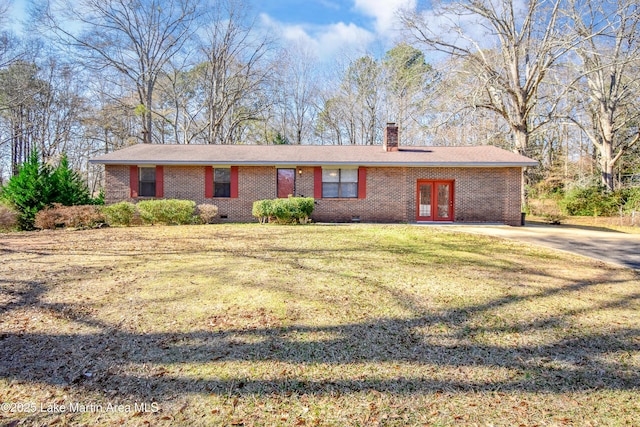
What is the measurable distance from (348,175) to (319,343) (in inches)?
448

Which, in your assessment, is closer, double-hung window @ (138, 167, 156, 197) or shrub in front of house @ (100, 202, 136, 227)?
shrub in front of house @ (100, 202, 136, 227)

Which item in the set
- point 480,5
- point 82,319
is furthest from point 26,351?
point 480,5

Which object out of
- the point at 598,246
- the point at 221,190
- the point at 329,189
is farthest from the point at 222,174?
the point at 598,246

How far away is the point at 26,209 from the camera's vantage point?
12.1 metres

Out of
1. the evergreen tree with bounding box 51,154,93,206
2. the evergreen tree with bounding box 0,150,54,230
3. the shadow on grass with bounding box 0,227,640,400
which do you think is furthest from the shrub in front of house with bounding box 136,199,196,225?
the shadow on grass with bounding box 0,227,640,400

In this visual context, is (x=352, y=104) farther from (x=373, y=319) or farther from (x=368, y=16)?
(x=373, y=319)

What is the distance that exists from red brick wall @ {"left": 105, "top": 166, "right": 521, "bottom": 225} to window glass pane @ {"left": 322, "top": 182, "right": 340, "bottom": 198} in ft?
1.05

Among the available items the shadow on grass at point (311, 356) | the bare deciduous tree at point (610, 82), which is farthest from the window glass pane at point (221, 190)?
the bare deciduous tree at point (610, 82)

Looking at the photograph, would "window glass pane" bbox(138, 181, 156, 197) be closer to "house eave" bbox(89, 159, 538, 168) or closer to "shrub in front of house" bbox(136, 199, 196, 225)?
"house eave" bbox(89, 159, 538, 168)

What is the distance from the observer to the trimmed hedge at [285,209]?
1184 cm

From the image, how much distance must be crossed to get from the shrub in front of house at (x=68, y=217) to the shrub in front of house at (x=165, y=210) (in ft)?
4.93

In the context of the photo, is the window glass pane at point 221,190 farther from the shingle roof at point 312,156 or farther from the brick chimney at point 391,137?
the brick chimney at point 391,137

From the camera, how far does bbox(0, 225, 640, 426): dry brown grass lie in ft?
7.11

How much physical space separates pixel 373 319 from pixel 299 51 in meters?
28.0
